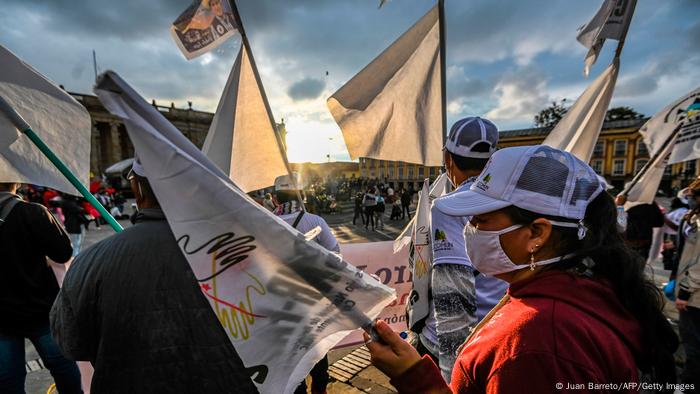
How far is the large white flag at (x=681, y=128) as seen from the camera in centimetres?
325

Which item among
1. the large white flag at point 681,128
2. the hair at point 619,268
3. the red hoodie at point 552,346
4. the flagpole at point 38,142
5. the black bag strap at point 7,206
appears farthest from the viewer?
the large white flag at point 681,128

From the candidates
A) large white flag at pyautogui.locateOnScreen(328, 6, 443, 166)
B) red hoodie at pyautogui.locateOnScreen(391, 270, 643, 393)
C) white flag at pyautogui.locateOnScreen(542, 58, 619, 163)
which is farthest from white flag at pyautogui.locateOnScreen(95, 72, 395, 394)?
white flag at pyautogui.locateOnScreen(542, 58, 619, 163)

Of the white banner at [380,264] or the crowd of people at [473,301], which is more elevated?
the crowd of people at [473,301]

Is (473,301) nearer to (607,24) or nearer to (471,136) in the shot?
(471,136)

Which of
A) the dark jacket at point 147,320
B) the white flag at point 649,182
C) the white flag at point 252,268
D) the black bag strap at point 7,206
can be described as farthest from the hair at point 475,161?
→ the white flag at point 649,182

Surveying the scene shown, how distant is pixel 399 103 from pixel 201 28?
1538 millimetres

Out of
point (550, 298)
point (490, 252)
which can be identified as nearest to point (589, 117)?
point (490, 252)

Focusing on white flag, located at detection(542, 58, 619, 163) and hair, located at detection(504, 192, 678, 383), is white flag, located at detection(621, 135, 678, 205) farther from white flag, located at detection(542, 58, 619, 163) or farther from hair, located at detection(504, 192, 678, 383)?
hair, located at detection(504, 192, 678, 383)

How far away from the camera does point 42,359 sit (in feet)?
7.81

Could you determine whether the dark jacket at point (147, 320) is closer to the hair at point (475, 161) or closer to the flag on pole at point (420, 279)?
the flag on pole at point (420, 279)

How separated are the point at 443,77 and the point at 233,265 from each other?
2199 mm

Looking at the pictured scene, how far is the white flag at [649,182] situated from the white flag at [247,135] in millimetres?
4335

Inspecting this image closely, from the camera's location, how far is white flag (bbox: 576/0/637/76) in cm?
285

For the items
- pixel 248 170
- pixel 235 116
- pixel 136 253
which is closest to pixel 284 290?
pixel 136 253
